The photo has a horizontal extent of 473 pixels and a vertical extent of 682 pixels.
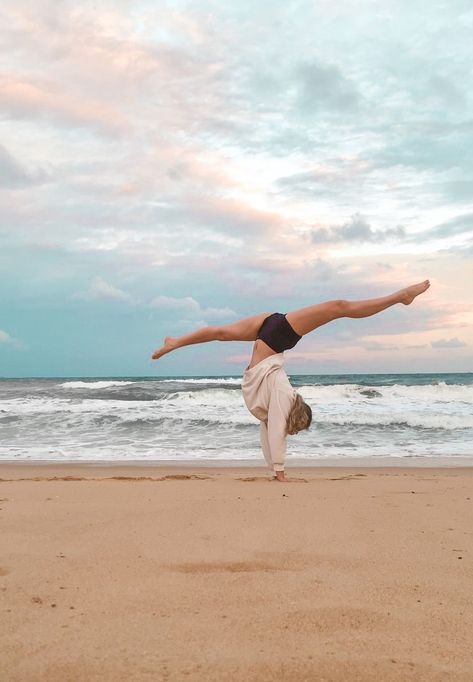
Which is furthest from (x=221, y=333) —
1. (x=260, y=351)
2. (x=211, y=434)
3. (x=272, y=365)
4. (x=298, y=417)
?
(x=211, y=434)

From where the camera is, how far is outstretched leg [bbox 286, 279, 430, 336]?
20.0 ft

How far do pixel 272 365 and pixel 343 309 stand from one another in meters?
0.96

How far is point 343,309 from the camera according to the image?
6.14 meters

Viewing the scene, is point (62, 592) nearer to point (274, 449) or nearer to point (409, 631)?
point (409, 631)

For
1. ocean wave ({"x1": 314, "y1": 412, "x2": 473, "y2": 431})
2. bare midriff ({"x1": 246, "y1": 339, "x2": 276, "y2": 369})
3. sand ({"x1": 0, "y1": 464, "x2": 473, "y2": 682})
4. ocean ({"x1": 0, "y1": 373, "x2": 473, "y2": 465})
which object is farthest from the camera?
ocean wave ({"x1": 314, "y1": 412, "x2": 473, "y2": 431})

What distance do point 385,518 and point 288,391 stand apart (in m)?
2.44

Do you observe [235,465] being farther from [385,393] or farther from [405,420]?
[385,393]

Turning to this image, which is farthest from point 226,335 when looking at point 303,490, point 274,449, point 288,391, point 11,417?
point 11,417

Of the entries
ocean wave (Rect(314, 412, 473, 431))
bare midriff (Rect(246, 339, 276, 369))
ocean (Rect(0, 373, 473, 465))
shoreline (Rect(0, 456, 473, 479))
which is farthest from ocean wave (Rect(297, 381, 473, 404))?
bare midriff (Rect(246, 339, 276, 369))

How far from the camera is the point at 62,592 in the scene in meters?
2.61

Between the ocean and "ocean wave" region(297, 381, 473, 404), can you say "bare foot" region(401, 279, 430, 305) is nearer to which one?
the ocean

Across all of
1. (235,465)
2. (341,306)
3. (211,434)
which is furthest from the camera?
(211,434)

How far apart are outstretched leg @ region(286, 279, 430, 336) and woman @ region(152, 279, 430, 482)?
0.01 metres

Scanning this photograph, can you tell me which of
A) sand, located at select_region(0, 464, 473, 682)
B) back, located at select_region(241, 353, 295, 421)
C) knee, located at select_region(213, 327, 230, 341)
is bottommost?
sand, located at select_region(0, 464, 473, 682)
